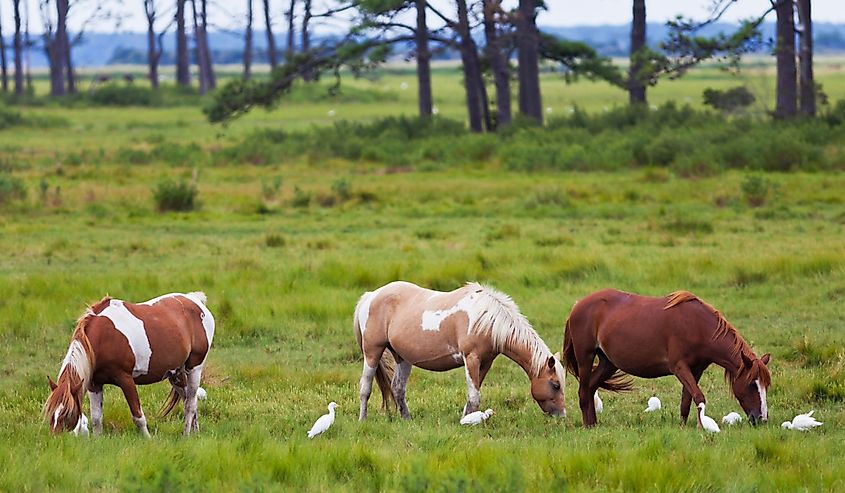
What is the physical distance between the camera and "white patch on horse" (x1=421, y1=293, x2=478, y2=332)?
9.37 meters

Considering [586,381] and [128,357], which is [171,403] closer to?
[128,357]

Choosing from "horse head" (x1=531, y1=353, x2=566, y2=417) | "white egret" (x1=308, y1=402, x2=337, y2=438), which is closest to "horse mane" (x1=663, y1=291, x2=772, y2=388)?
"horse head" (x1=531, y1=353, x2=566, y2=417)

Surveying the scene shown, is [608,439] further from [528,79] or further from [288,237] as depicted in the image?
[528,79]

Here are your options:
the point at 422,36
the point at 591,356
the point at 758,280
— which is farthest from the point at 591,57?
the point at 591,356

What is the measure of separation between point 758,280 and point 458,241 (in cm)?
566

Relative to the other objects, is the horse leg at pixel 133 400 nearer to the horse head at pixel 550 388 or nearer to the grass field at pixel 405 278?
the grass field at pixel 405 278

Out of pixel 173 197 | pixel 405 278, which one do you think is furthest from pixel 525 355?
pixel 173 197

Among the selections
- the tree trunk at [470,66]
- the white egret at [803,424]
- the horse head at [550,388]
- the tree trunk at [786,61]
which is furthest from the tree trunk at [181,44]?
the white egret at [803,424]

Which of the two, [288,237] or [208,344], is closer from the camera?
[208,344]

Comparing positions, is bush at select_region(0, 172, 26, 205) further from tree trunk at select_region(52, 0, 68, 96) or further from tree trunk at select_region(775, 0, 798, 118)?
tree trunk at select_region(52, 0, 68, 96)

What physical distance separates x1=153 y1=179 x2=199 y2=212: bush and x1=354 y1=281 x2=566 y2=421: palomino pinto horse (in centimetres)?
1497

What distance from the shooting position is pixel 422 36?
36.6 m

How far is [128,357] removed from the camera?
8.60 meters

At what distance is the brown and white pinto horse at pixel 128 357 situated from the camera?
827 cm
